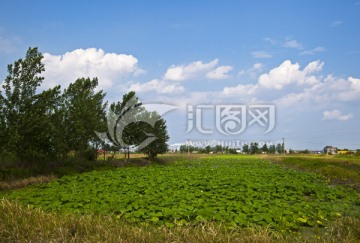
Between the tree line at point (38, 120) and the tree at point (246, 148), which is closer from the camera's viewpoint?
the tree line at point (38, 120)

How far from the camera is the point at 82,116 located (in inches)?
1110

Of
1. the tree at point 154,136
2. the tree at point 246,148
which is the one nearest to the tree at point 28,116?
the tree at point 154,136

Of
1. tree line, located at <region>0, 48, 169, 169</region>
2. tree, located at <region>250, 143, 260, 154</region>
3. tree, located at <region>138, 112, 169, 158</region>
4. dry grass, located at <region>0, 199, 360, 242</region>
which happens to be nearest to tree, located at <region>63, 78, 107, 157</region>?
tree line, located at <region>0, 48, 169, 169</region>

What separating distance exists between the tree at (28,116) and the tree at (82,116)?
3769 millimetres

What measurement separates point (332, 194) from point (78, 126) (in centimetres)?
1998

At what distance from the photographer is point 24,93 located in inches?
793

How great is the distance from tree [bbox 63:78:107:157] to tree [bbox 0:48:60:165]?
3769mm

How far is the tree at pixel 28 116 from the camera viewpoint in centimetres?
1858

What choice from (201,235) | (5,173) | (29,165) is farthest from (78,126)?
(201,235)

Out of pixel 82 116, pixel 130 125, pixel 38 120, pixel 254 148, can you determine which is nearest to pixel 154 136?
pixel 130 125

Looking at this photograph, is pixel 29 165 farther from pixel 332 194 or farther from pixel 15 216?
pixel 332 194

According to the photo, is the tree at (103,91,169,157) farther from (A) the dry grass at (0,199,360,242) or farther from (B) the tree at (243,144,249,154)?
(B) the tree at (243,144,249,154)

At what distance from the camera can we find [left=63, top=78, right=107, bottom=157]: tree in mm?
26047

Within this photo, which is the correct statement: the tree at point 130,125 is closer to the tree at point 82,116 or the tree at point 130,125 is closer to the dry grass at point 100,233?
the tree at point 82,116
